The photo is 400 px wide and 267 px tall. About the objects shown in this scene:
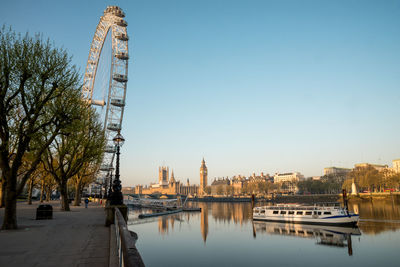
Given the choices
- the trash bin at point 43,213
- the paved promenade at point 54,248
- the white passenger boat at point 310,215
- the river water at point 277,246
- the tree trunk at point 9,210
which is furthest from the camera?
the white passenger boat at point 310,215

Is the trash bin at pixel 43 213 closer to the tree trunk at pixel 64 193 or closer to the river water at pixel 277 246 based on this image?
the tree trunk at pixel 64 193

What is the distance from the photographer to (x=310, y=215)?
54.3 metres

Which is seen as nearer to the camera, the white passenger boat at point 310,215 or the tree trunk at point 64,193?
the tree trunk at point 64,193

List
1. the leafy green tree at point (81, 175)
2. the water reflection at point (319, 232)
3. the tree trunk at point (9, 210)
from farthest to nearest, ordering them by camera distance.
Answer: the leafy green tree at point (81, 175) < the water reflection at point (319, 232) < the tree trunk at point (9, 210)

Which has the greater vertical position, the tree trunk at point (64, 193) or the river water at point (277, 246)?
the tree trunk at point (64, 193)

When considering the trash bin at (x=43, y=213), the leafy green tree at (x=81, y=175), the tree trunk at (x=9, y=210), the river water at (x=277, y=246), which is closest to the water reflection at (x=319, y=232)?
the river water at (x=277, y=246)

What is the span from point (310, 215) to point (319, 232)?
28.7 ft

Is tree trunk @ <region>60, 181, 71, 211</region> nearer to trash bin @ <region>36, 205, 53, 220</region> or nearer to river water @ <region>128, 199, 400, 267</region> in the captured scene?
trash bin @ <region>36, 205, 53, 220</region>

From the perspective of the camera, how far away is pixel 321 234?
44.0m

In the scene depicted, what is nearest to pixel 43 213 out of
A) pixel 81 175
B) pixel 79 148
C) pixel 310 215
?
pixel 79 148

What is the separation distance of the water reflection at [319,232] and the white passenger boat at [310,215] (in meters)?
1.40

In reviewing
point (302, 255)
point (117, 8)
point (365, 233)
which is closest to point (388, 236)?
point (365, 233)

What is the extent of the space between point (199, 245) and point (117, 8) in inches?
1648

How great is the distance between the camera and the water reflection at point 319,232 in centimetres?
3812
